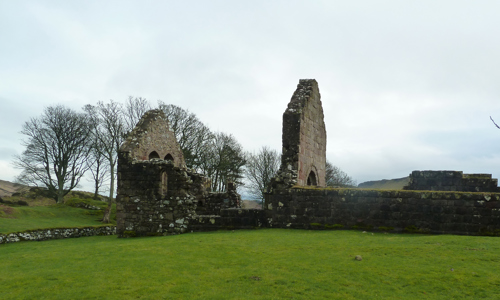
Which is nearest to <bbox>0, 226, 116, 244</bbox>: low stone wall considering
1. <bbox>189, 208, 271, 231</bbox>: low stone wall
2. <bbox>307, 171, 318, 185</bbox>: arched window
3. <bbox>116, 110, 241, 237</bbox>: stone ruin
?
<bbox>116, 110, 241, 237</bbox>: stone ruin

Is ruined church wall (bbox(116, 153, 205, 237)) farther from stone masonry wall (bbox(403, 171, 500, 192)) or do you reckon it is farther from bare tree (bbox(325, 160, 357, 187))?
bare tree (bbox(325, 160, 357, 187))

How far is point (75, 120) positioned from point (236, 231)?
30.9 metres

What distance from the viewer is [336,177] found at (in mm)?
47750

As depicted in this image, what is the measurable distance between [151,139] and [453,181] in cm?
1371

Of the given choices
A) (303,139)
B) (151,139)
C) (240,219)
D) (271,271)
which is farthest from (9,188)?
(271,271)

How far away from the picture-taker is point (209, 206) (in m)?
19.2

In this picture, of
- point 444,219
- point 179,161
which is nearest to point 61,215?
point 179,161

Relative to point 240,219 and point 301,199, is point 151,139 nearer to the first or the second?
point 240,219

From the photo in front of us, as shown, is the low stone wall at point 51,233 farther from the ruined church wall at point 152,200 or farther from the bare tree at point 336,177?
the bare tree at point 336,177

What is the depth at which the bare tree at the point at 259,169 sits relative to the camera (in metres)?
42.8

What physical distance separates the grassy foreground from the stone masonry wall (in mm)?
7526

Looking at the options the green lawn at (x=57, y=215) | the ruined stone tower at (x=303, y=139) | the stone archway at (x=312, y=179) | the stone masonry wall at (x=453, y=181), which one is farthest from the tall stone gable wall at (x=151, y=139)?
the stone masonry wall at (x=453, y=181)

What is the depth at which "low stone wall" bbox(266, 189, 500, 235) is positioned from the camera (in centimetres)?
967

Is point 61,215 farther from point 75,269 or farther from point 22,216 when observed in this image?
point 75,269
